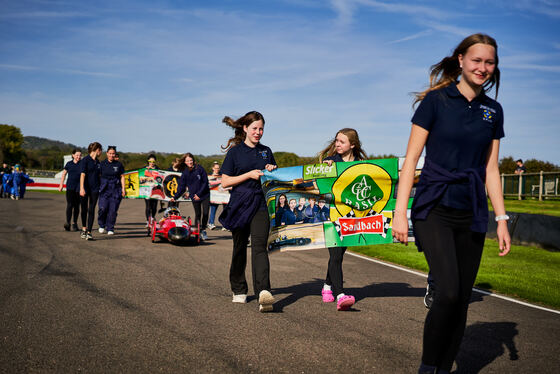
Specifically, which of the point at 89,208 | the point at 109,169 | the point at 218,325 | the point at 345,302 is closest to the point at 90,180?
the point at 89,208

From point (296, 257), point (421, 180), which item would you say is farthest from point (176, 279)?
point (421, 180)

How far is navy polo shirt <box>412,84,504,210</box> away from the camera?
11.5ft

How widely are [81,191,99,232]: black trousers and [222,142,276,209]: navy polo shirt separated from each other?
774cm

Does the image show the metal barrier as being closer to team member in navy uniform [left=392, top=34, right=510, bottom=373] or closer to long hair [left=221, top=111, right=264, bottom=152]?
long hair [left=221, top=111, right=264, bottom=152]

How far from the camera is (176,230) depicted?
12.7 meters

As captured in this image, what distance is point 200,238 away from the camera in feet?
46.8

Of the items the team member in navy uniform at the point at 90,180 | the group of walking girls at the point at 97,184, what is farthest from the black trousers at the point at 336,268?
the group of walking girls at the point at 97,184

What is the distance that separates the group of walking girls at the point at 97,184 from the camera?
13.8m

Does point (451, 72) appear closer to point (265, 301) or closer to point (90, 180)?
point (265, 301)

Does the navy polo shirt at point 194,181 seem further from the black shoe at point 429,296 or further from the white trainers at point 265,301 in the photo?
the black shoe at point 429,296

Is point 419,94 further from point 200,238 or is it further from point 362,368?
point 200,238

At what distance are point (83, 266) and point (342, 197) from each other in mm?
4989

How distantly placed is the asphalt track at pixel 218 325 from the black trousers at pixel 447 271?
811mm

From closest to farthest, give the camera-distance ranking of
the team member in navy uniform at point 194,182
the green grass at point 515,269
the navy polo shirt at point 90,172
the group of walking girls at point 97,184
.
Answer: the green grass at point 515,269
the navy polo shirt at point 90,172
the group of walking girls at point 97,184
the team member in navy uniform at point 194,182
